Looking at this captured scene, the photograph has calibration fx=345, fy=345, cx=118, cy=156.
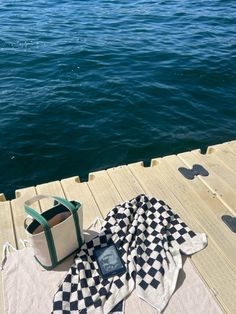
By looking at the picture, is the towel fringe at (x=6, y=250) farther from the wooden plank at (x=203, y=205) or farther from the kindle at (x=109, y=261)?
the wooden plank at (x=203, y=205)

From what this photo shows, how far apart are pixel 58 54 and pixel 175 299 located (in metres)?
8.73

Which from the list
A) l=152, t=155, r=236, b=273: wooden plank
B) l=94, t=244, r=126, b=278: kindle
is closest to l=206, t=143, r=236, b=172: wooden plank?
l=152, t=155, r=236, b=273: wooden plank

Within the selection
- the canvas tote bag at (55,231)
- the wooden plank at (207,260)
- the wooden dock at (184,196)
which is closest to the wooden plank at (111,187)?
the wooden dock at (184,196)

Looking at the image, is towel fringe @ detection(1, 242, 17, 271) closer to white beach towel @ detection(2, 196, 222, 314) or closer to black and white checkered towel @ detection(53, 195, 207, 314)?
white beach towel @ detection(2, 196, 222, 314)

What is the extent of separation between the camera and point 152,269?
3334 mm

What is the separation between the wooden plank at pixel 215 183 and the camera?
170 inches

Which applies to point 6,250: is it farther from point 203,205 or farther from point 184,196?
point 203,205

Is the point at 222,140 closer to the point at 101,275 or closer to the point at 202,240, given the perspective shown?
the point at 202,240

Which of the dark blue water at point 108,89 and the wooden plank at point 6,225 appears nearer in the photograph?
the wooden plank at point 6,225

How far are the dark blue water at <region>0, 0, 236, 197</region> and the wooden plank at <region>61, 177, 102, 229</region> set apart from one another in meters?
1.46

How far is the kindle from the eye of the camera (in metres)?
3.31

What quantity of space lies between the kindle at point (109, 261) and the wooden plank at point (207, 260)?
769 millimetres

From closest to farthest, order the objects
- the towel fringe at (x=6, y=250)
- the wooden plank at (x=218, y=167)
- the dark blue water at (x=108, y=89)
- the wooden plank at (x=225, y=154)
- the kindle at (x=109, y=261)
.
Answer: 1. the kindle at (x=109, y=261)
2. the towel fringe at (x=6, y=250)
3. the wooden plank at (x=218, y=167)
4. the wooden plank at (x=225, y=154)
5. the dark blue water at (x=108, y=89)

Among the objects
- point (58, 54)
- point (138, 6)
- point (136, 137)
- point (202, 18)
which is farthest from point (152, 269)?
point (138, 6)
